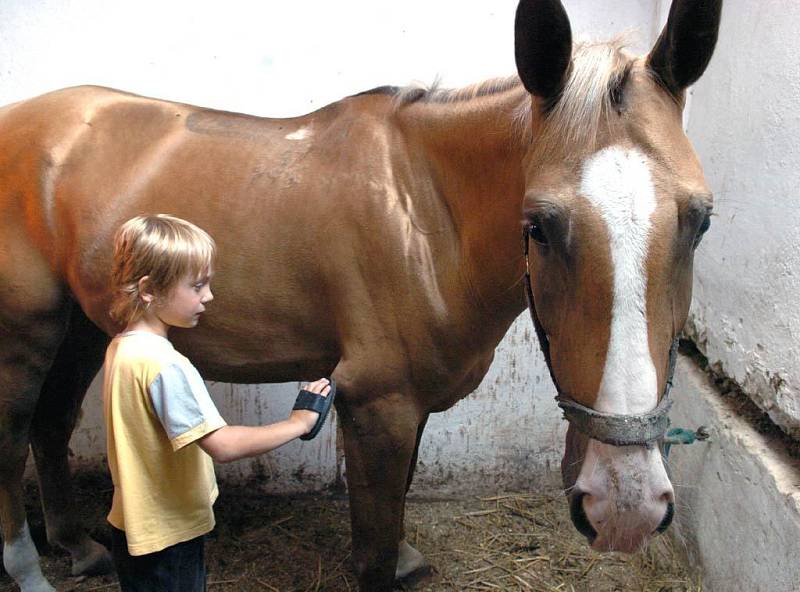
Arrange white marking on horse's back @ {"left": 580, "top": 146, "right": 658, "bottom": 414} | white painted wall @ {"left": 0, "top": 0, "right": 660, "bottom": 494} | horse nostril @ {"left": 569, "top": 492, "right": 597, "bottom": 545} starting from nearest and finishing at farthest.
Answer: white marking on horse's back @ {"left": 580, "top": 146, "right": 658, "bottom": 414} → horse nostril @ {"left": 569, "top": 492, "right": 597, "bottom": 545} → white painted wall @ {"left": 0, "top": 0, "right": 660, "bottom": 494}

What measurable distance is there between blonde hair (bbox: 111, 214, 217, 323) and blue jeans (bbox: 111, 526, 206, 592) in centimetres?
56

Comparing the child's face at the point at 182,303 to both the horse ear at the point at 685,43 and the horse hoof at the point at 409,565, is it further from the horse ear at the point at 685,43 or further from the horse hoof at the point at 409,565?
the horse hoof at the point at 409,565

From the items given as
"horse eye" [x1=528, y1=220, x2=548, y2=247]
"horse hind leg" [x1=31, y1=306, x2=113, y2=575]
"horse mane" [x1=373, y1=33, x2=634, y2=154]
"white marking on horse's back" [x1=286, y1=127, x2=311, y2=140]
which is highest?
"horse mane" [x1=373, y1=33, x2=634, y2=154]

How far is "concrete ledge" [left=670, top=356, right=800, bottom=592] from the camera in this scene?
165 cm

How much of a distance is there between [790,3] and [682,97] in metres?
0.86

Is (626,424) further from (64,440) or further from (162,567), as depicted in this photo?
(64,440)

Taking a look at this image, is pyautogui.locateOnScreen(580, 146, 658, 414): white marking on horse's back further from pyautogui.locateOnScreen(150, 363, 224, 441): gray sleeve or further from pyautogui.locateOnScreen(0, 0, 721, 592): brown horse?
pyautogui.locateOnScreen(150, 363, 224, 441): gray sleeve

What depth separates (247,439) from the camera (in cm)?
126

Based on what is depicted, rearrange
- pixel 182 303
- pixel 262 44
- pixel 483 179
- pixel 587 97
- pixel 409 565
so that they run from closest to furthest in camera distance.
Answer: pixel 587 97
pixel 182 303
pixel 483 179
pixel 409 565
pixel 262 44

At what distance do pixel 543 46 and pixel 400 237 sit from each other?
0.60 metres

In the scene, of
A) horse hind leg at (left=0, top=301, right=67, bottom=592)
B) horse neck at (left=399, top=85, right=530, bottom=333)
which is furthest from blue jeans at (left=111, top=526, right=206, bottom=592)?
horse neck at (left=399, top=85, right=530, bottom=333)

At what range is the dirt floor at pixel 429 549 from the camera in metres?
2.34

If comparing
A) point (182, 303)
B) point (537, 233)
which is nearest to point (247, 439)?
point (182, 303)

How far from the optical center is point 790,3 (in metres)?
1.79
